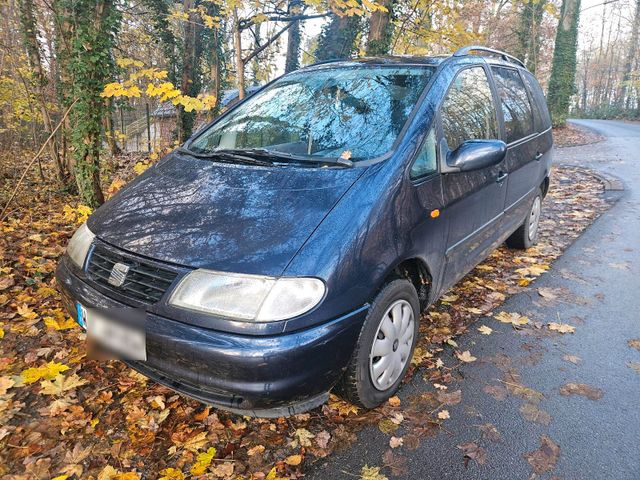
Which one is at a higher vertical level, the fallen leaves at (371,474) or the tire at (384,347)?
the tire at (384,347)

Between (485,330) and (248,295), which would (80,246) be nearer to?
(248,295)

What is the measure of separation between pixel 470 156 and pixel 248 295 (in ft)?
5.13

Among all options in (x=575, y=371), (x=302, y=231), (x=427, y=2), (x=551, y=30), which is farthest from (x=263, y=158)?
(x=551, y=30)

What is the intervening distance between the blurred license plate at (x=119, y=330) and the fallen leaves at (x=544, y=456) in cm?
183

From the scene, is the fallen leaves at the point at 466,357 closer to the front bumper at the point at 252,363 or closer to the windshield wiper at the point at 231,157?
the front bumper at the point at 252,363

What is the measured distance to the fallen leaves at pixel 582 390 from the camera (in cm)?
245

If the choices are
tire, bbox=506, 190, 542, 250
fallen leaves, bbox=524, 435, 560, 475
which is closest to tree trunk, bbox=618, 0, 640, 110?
tire, bbox=506, 190, 542, 250

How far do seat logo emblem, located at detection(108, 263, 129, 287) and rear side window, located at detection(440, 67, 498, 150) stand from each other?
1960 mm

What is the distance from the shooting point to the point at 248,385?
1.78 m

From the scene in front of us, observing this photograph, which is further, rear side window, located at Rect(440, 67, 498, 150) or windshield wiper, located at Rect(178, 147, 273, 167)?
rear side window, located at Rect(440, 67, 498, 150)

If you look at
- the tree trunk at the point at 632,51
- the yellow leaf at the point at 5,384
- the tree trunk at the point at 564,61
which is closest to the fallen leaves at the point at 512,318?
the yellow leaf at the point at 5,384

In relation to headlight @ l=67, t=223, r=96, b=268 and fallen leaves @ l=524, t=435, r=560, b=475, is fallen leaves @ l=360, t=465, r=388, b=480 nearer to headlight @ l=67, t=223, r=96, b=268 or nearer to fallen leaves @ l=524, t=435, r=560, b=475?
fallen leaves @ l=524, t=435, r=560, b=475

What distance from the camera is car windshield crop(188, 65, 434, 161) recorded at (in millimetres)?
2568

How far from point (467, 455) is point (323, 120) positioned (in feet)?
6.76
